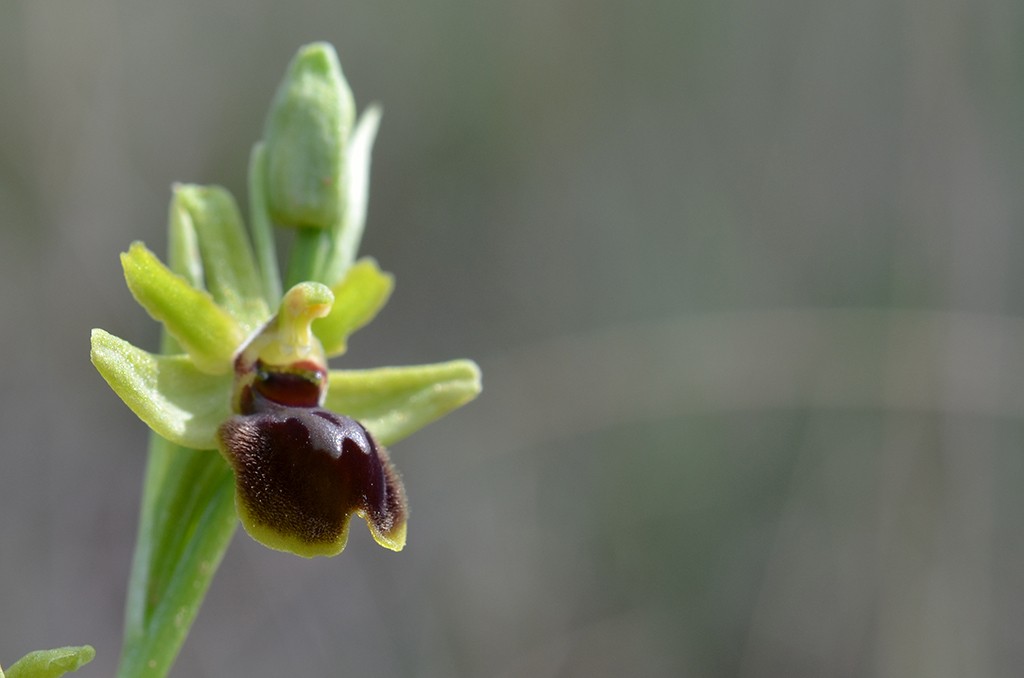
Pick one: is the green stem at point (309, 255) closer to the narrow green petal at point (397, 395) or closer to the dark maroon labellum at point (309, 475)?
the narrow green petal at point (397, 395)

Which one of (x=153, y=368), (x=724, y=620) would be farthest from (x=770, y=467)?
(x=153, y=368)

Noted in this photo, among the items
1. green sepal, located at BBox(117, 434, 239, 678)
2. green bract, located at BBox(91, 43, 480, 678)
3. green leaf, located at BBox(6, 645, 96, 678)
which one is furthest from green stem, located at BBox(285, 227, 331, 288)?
green leaf, located at BBox(6, 645, 96, 678)

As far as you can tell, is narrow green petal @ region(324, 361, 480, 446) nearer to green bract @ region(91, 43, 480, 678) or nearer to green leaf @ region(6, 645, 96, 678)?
green bract @ region(91, 43, 480, 678)

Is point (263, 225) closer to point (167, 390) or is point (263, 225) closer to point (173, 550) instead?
point (167, 390)

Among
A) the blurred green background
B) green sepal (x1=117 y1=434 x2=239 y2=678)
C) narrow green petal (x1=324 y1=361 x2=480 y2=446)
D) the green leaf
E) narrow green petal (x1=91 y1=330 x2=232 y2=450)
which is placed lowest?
the blurred green background

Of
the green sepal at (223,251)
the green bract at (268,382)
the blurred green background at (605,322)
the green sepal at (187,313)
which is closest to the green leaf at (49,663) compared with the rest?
the green bract at (268,382)

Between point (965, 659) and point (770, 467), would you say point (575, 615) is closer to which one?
point (770, 467)
